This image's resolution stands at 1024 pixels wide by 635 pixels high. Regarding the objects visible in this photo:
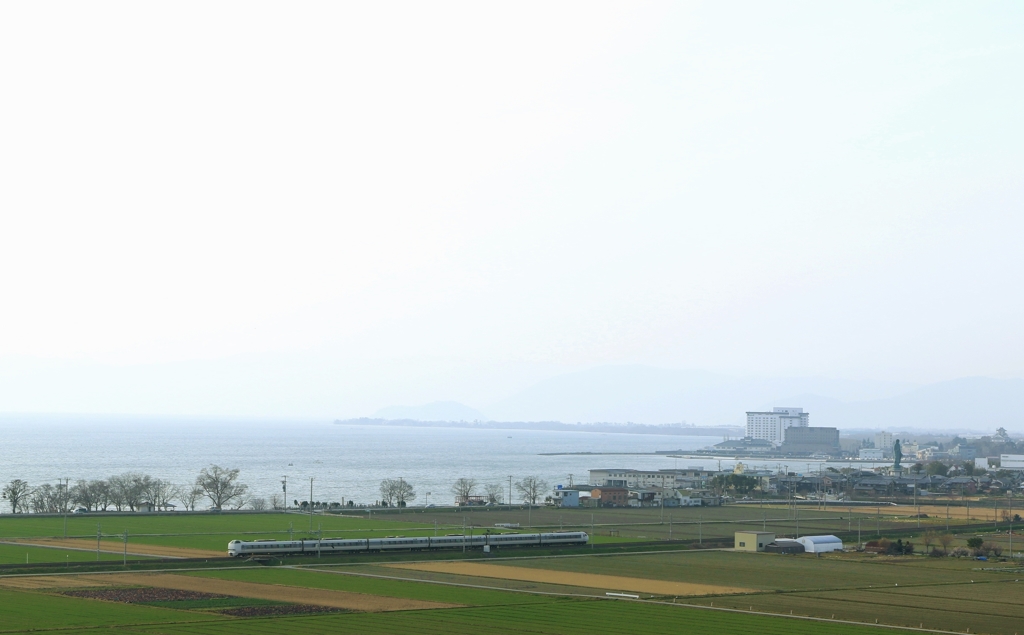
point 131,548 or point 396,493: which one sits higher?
point 131,548

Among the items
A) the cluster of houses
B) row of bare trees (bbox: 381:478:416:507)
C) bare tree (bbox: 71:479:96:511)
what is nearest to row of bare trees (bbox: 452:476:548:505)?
the cluster of houses

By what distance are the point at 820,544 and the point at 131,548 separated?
2413 centimetres

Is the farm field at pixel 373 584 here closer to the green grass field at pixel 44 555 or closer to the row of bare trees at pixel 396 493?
the green grass field at pixel 44 555

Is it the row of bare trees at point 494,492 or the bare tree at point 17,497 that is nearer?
the bare tree at point 17,497

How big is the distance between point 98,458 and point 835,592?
4425 inches

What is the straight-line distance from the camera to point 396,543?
38125 millimetres

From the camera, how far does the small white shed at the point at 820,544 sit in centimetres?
4038

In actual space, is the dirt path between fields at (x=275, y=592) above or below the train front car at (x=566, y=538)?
above

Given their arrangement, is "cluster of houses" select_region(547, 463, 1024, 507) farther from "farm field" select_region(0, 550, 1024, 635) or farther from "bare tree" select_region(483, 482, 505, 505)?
"farm field" select_region(0, 550, 1024, 635)

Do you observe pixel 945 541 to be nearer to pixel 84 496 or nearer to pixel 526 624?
pixel 526 624

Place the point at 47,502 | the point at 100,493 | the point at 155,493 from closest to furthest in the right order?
the point at 100,493, the point at 47,502, the point at 155,493

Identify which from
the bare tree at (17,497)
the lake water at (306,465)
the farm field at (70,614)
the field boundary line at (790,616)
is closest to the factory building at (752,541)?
the field boundary line at (790,616)

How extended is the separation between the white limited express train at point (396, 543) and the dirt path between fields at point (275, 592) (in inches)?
212

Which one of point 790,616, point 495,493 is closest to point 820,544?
point 790,616
